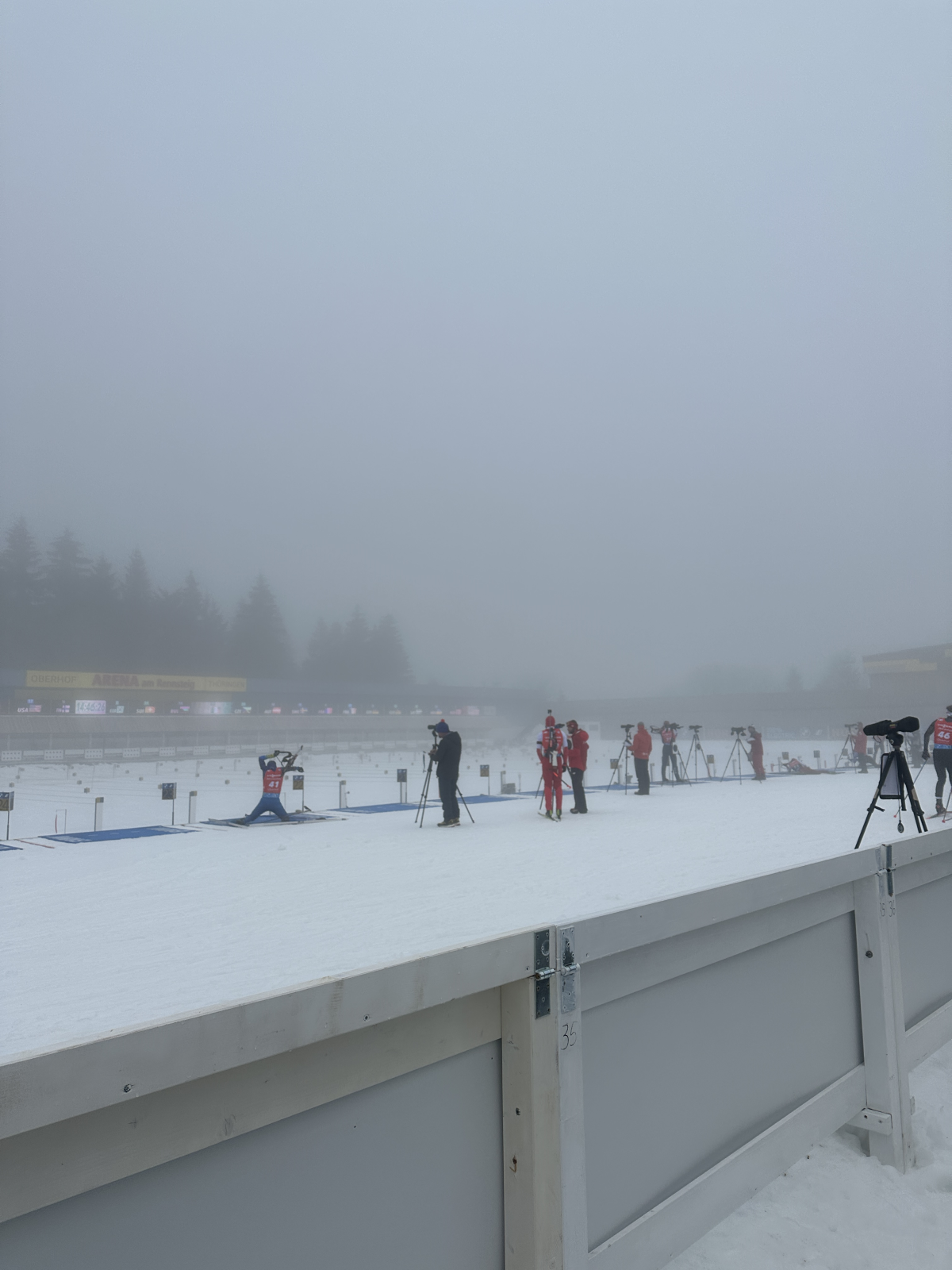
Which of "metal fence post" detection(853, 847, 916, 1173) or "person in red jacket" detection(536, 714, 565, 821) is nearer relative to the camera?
"metal fence post" detection(853, 847, 916, 1173)

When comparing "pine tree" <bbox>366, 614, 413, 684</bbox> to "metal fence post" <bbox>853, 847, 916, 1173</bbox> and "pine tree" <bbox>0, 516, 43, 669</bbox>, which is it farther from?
"metal fence post" <bbox>853, 847, 916, 1173</bbox>

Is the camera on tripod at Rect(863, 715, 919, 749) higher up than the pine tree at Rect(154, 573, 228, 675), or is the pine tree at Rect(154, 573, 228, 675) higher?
the pine tree at Rect(154, 573, 228, 675)

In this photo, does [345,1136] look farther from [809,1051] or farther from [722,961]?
[809,1051]

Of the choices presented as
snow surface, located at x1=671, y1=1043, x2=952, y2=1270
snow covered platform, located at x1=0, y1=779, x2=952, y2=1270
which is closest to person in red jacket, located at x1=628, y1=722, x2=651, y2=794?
snow covered platform, located at x1=0, y1=779, x2=952, y2=1270

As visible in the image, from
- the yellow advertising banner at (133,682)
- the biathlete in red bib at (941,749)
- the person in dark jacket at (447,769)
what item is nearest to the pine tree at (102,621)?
the yellow advertising banner at (133,682)

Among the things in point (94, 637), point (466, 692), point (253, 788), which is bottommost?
point (253, 788)

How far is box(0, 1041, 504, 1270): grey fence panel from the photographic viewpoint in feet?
4.37

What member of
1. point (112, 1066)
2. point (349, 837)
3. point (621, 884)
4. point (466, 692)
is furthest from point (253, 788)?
point (466, 692)

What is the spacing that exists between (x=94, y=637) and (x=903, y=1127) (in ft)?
322

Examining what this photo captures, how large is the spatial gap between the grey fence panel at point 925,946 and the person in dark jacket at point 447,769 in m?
8.21

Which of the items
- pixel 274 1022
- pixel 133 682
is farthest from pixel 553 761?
pixel 133 682

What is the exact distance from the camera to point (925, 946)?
398cm

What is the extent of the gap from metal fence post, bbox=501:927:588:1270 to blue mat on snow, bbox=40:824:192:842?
11.2 meters

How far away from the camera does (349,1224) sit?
1689 millimetres
